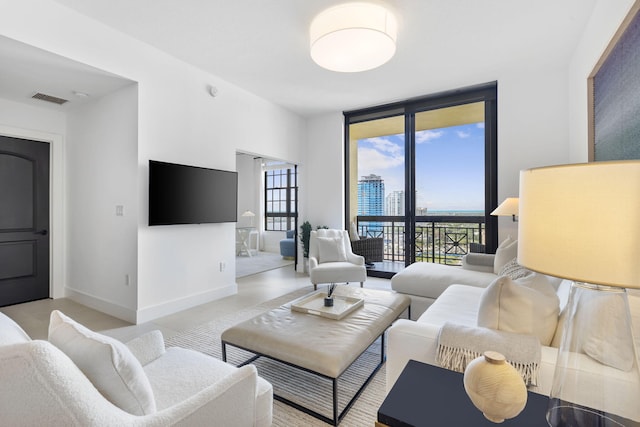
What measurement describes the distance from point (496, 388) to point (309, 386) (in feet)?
4.80

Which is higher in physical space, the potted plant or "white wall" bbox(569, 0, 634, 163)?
"white wall" bbox(569, 0, 634, 163)

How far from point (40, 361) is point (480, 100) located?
16.6 ft

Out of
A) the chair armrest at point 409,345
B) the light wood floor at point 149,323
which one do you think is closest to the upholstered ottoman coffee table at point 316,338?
the chair armrest at point 409,345

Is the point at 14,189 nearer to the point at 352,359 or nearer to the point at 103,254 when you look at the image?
the point at 103,254

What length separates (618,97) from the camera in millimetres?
2014

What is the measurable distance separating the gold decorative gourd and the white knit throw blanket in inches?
19.5

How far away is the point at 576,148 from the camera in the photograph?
328cm

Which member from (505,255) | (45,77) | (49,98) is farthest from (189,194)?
(505,255)

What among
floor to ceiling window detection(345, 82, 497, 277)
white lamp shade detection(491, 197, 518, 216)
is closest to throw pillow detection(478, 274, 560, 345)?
white lamp shade detection(491, 197, 518, 216)

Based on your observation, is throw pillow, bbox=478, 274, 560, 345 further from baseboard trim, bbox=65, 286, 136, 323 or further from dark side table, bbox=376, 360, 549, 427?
baseboard trim, bbox=65, 286, 136, 323

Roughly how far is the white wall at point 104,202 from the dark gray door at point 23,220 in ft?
0.91

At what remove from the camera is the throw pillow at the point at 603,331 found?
0.76 meters

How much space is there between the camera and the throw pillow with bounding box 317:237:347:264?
14.5 ft

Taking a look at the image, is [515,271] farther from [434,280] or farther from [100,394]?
[100,394]
